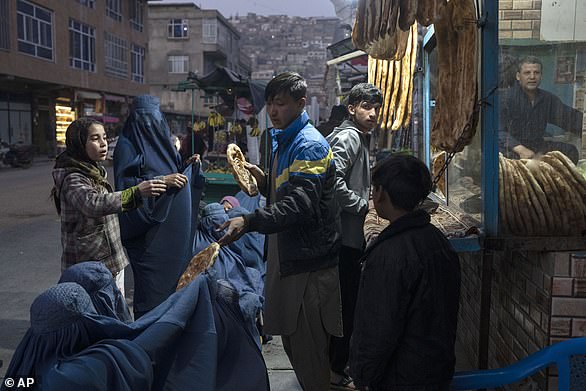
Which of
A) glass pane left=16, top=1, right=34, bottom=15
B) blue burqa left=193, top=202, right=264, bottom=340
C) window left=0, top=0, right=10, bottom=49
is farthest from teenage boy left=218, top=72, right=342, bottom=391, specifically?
glass pane left=16, top=1, right=34, bottom=15

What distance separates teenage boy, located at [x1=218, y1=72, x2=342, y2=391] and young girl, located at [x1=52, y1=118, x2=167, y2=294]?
98 cm

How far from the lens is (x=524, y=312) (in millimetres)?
2303

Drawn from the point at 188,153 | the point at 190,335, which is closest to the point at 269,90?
the point at 190,335

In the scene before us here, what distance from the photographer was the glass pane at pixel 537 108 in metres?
2.24

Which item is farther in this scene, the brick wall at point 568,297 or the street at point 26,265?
the street at point 26,265

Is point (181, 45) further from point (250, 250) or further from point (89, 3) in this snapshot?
point (250, 250)

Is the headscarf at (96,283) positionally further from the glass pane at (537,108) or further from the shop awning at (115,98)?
the shop awning at (115,98)

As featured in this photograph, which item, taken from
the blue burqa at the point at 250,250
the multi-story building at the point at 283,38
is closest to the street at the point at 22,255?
the blue burqa at the point at 250,250

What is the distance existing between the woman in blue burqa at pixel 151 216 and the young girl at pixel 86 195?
406mm

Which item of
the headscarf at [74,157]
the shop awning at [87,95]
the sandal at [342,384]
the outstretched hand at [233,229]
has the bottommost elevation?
the sandal at [342,384]

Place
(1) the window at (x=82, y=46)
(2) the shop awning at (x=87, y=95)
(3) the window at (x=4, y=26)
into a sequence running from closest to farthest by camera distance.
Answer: (3) the window at (x=4, y=26)
(1) the window at (x=82, y=46)
(2) the shop awning at (x=87, y=95)

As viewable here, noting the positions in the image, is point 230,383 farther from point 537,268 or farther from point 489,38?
point 489,38

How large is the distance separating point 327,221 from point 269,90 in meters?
0.70

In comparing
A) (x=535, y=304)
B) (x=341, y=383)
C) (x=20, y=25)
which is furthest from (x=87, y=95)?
(x=535, y=304)
